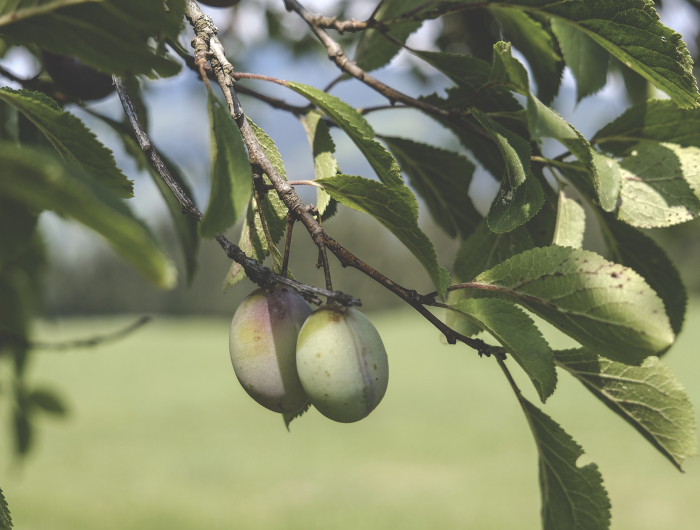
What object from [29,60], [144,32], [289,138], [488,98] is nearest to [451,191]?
[488,98]

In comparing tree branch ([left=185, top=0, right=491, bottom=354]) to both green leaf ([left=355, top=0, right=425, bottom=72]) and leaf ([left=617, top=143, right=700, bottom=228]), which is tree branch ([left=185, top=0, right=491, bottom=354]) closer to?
leaf ([left=617, top=143, right=700, bottom=228])

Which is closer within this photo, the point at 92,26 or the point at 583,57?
the point at 92,26

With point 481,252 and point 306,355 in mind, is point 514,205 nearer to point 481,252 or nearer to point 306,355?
point 481,252

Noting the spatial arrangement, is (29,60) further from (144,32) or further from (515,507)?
(515,507)

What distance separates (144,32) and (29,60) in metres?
0.95

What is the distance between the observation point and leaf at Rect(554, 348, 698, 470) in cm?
59

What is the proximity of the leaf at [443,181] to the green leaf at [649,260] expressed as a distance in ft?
0.51

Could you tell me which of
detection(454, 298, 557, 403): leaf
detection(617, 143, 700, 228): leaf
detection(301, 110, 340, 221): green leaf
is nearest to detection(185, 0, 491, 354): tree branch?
detection(454, 298, 557, 403): leaf

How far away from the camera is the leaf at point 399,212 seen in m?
0.44

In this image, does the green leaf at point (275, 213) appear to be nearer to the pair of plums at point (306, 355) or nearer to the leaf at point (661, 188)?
the pair of plums at point (306, 355)

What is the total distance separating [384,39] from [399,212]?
0.53 meters

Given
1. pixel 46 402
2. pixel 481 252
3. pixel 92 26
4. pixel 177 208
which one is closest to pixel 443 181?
pixel 481 252

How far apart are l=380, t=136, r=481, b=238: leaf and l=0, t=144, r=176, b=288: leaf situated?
536mm

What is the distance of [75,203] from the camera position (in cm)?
25
